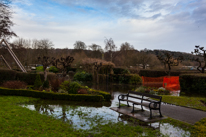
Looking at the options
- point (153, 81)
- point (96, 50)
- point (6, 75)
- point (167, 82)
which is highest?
point (96, 50)

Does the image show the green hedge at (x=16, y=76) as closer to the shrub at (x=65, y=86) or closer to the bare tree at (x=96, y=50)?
the shrub at (x=65, y=86)

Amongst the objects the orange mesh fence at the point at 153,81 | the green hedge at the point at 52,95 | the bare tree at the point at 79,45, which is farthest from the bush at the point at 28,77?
the bare tree at the point at 79,45

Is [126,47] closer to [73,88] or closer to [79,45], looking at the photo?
[79,45]

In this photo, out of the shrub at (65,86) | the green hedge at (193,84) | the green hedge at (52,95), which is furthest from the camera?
the green hedge at (193,84)

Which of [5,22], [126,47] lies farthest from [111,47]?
[5,22]

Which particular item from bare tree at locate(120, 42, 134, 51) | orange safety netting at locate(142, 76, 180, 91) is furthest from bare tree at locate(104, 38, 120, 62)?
orange safety netting at locate(142, 76, 180, 91)

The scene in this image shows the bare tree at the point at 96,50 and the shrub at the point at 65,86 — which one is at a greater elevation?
the bare tree at the point at 96,50

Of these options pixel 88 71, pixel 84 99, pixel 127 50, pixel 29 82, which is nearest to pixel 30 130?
pixel 84 99

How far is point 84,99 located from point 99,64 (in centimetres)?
1343

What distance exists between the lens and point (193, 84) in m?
15.8

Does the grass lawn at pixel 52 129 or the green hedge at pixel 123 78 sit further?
the green hedge at pixel 123 78

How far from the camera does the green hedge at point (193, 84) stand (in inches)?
592

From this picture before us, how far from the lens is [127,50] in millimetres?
42156

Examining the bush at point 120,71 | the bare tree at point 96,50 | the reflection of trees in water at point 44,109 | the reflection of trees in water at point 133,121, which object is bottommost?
the reflection of trees in water at point 44,109
